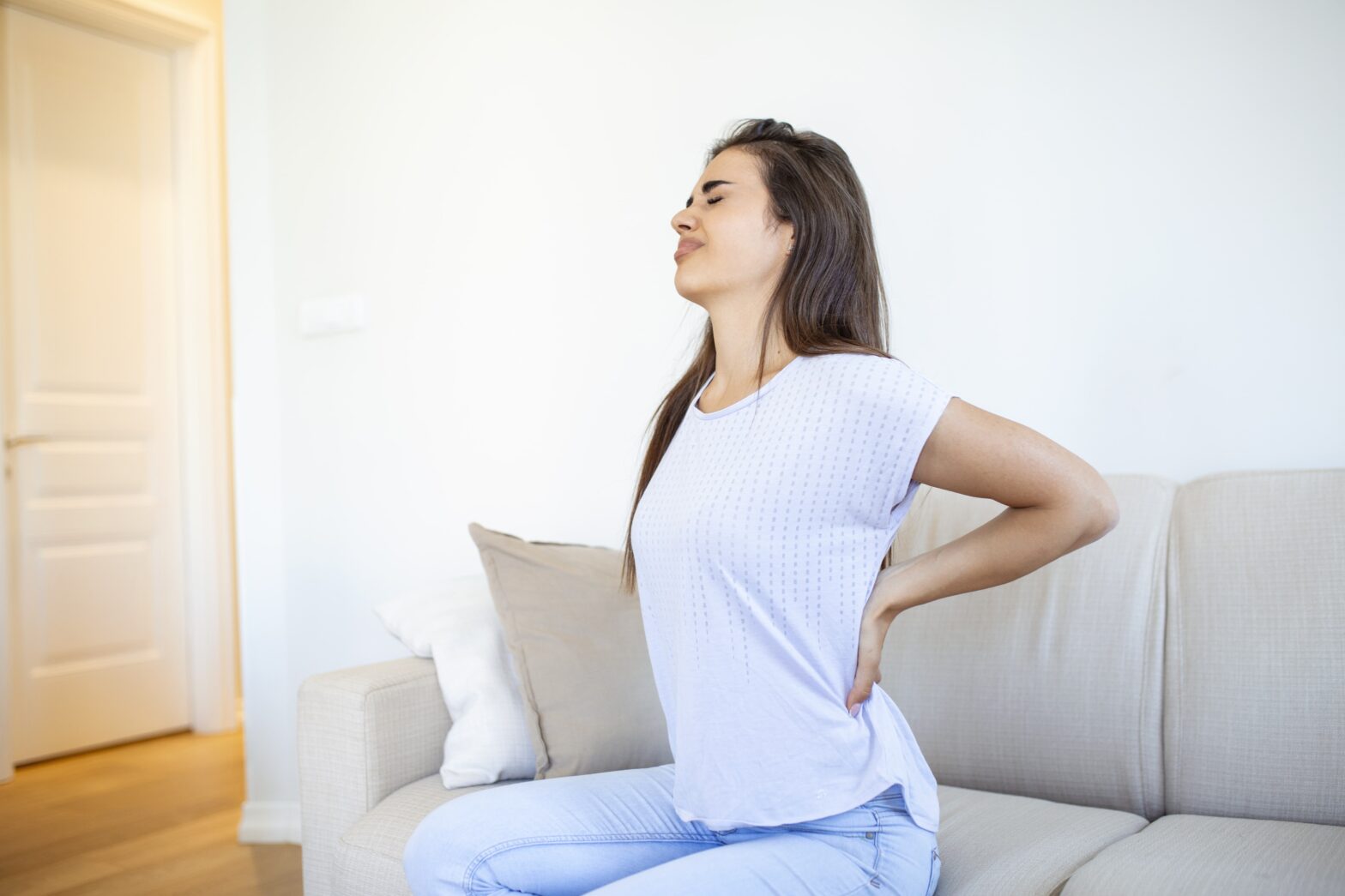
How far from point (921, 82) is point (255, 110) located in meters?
1.70

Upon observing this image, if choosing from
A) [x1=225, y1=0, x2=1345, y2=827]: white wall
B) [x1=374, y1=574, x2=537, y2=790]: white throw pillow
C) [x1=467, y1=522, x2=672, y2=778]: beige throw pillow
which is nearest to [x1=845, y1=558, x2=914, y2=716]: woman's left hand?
[x1=467, y1=522, x2=672, y2=778]: beige throw pillow

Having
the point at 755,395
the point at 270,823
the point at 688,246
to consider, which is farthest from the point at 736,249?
the point at 270,823

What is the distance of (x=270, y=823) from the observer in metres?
2.56

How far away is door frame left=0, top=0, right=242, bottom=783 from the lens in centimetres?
377

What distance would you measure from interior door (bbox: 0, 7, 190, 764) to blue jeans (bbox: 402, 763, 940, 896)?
2.87 meters

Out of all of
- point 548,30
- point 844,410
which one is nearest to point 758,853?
point 844,410

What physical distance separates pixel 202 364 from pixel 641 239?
2.22 metres

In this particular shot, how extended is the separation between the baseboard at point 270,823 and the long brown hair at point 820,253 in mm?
1887

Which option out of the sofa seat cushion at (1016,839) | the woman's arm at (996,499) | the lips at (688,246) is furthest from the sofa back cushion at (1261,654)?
the lips at (688,246)

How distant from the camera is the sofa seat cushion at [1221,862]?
108 cm

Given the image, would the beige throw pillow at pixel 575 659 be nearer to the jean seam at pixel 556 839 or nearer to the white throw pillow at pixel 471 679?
the white throw pillow at pixel 471 679

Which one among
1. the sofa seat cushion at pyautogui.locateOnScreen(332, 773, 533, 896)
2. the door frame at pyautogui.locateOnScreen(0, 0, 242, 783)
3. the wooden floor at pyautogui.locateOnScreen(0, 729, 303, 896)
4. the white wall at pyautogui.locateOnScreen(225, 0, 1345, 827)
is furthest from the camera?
the door frame at pyautogui.locateOnScreen(0, 0, 242, 783)

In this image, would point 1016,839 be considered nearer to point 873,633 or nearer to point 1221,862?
point 1221,862

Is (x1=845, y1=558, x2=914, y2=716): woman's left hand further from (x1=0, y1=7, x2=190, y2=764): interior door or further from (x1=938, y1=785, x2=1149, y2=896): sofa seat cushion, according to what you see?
(x1=0, y1=7, x2=190, y2=764): interior door
